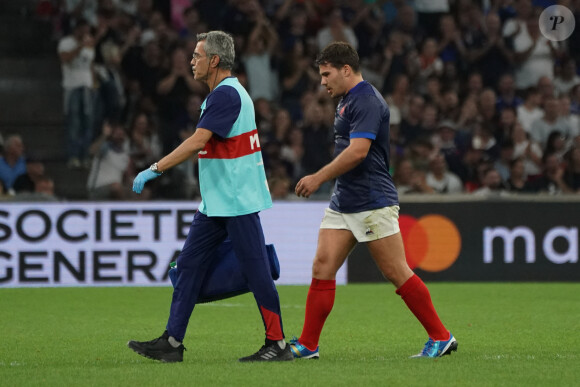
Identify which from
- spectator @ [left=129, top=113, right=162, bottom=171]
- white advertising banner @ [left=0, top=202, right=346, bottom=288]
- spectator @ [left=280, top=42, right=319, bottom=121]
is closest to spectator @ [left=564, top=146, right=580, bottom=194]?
spectator @ [left=280, top=42, right=319, bottom=121]

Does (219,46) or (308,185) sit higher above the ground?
(219,46)

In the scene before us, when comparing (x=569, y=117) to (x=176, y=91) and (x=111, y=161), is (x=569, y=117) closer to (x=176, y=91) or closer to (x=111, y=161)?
(x=176, y=91)

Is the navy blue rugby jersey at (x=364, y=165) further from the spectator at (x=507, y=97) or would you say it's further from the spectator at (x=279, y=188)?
the spectator at (x=507, y=97)

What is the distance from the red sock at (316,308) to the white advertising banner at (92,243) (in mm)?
6875

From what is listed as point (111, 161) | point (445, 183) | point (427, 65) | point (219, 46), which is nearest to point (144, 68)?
point (111, 161)

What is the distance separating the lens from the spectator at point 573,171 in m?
16.2

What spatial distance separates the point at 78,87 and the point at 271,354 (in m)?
10.4

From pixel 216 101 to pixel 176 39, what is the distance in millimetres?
10670

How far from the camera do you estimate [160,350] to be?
7.24m

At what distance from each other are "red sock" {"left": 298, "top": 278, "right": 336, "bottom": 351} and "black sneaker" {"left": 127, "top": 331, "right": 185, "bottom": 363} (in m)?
0.87

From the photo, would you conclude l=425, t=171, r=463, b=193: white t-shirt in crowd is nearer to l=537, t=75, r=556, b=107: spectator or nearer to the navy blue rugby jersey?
l=537, t=75, r=556, b=107: spectator

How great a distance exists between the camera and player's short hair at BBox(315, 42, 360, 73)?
7457mm

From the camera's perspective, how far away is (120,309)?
462 inches

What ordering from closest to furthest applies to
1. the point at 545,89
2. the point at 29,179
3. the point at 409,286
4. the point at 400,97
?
the point at 409,286 → the point at 29,179 → the point at 400,97 → the point at 545,89
